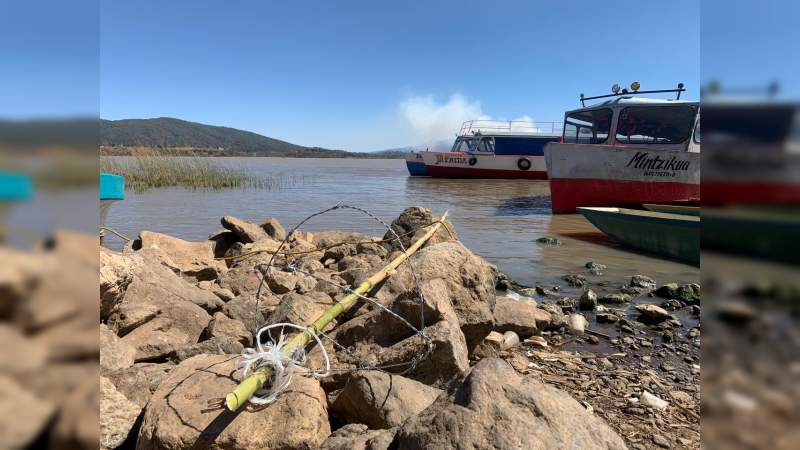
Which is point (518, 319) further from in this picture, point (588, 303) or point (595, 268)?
point (595, 268)

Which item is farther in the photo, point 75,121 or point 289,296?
point 289,296

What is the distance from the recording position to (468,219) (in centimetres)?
1400

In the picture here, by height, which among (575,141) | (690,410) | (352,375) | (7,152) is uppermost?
(575,141)

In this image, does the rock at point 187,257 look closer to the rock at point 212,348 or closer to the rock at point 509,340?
the rock at point 212,348

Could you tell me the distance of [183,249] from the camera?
23.2 feet

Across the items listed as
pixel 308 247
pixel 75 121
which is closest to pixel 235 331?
pixel 75 121

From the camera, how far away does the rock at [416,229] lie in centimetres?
688

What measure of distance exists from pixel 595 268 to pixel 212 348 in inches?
240

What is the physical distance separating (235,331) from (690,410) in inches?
119

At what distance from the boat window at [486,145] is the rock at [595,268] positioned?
69.3ft

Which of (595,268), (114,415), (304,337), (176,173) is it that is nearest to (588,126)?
(595,268)

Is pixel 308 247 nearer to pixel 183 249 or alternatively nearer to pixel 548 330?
pixel 183 249

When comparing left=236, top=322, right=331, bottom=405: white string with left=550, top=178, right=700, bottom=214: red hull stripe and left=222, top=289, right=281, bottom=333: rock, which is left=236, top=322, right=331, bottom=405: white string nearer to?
left=222, top=289, right=281, bottom=333: rock

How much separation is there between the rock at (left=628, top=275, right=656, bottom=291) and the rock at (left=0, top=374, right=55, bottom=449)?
7340 millimetres
